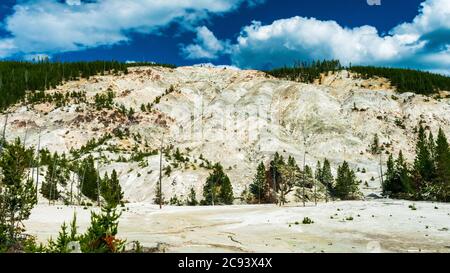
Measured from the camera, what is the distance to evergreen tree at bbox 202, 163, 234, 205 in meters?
89.3

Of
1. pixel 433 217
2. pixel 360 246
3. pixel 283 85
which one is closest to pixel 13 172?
pixel 360 246

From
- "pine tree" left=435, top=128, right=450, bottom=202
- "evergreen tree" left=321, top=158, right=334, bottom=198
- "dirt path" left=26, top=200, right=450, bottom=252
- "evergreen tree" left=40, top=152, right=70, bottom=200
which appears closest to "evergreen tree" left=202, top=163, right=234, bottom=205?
"evergreen tree" left=321, top=158, right=334, bottom=198

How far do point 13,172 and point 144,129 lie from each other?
116467 millimetres

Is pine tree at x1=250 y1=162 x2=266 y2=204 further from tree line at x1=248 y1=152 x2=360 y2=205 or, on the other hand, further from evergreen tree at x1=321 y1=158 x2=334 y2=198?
evergreen tree at x1=321 y1=158 x2=334 y2=198

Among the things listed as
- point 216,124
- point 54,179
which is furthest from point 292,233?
point 216,124

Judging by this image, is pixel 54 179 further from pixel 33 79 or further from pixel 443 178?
pixel 33 79

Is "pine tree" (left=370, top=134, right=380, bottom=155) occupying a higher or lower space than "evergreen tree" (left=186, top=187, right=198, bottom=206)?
higher

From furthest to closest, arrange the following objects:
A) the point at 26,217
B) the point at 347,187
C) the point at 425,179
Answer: the point at 347,187, the point at 425,179, the point at 26,217

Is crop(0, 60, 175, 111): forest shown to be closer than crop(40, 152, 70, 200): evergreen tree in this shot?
No

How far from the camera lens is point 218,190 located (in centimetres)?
9275

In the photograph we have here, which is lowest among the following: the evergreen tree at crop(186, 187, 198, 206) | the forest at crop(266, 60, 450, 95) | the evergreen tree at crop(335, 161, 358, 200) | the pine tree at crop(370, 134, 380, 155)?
the evergreen tree at crop(186, 187, 198, 206)

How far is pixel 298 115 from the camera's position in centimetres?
14588

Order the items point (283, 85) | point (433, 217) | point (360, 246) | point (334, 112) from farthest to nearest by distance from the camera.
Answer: point (283, 85) → point (334, 112) → point (433, 217) → point (360, 246)

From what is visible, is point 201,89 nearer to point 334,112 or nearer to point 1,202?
point 334,112
